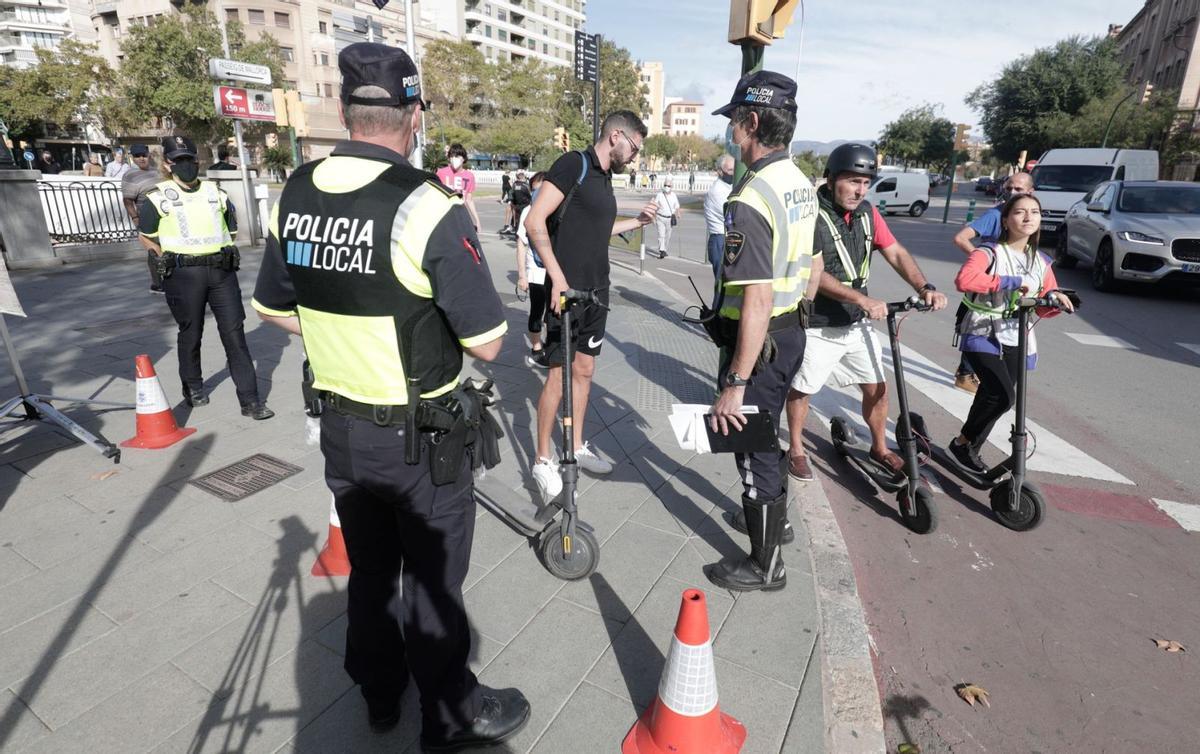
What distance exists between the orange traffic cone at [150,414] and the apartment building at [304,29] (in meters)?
56.2

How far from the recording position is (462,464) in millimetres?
2020

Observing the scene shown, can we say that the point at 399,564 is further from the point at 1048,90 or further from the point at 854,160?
the point at 1048,90

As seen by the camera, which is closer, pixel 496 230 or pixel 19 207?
pixel 19 207

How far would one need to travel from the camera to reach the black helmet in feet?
11.8

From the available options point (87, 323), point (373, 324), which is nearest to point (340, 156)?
point (373, 324)

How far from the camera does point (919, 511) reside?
3725 millimetres

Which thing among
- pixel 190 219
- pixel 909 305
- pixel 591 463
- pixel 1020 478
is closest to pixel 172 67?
pixel 190 219

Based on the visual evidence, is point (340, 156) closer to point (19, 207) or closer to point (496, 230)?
point (19, 207)

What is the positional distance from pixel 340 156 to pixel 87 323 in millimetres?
7812

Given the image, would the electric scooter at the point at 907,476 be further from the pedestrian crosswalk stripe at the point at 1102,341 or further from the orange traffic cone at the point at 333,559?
the pedestrian crosswalk stripe at the point at 1102,341

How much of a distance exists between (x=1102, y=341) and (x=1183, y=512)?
16.9 ft

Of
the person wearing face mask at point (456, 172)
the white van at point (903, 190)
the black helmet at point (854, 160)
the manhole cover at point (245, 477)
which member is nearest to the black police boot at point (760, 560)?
the black helmet at point (854, 160)

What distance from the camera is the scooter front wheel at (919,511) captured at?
3.66m

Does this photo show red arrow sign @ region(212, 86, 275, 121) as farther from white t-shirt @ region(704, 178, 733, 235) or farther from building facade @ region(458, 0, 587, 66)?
building facade @ region(458, 0, 587, 66)
